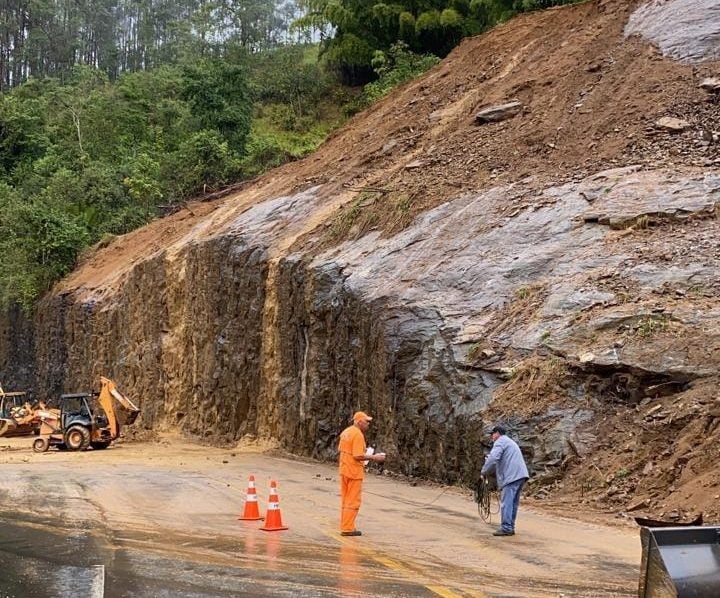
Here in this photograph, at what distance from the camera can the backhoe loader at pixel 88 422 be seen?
84.4 ft

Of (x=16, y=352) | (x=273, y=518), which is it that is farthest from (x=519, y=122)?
(x=16, y=352)

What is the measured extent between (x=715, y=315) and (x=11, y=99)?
2061 inches

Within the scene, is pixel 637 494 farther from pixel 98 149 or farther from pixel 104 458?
pixel 98 149

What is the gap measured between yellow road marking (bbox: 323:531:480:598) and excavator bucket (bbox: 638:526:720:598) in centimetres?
177

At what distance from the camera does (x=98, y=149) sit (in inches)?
2023

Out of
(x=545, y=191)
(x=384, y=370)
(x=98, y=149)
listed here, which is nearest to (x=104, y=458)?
(x=384, y=370)

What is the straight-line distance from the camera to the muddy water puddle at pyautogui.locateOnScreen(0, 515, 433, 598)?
7715 mm

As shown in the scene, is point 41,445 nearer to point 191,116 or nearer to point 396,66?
point 396,66

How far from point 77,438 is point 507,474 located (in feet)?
58.4

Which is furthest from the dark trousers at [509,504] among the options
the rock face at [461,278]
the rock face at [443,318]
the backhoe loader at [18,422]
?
the backhoe loader at [18,422]

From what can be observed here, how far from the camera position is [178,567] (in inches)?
344

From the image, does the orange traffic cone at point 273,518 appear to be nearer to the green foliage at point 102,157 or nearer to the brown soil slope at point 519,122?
the brown soil slope at point 519,122

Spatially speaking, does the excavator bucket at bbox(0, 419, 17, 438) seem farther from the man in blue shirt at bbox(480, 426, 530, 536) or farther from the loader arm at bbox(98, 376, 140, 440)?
the man in blue shirt at bbox(480, 426, 530, 536)

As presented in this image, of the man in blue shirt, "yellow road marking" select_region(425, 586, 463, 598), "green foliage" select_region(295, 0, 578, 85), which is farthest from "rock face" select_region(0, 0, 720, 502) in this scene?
"green foliage" select_region(295, 0, 578, 85)
